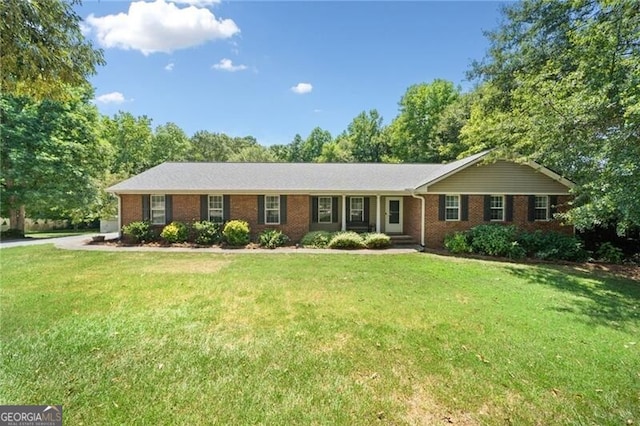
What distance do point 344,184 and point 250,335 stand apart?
1126 centimetres

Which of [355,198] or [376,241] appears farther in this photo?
[355,198]

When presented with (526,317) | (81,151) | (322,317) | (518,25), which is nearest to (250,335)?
(322,317)

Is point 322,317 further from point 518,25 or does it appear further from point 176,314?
point 518,25

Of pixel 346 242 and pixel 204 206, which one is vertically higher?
pixel 204 206

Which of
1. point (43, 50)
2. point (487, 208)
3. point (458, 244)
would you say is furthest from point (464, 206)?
point (43, 50)

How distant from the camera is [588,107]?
8.99 m

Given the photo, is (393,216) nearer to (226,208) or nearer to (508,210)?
(508,210)

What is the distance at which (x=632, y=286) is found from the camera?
8.46 meters

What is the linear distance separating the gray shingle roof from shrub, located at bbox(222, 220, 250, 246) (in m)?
1.64

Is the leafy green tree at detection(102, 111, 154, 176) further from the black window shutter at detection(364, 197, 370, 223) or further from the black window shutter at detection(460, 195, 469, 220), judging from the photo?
the black window shutter at detection(460, 195, 469, 220)

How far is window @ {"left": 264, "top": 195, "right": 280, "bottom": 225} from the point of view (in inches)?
585

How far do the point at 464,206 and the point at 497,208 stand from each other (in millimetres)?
1524

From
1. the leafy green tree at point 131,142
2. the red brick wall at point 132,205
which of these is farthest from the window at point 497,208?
the leafy green tree at point 131,142

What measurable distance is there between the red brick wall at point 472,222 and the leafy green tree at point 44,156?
71.6 ft
